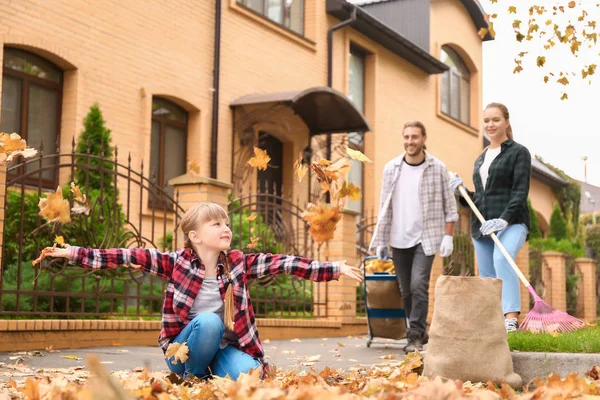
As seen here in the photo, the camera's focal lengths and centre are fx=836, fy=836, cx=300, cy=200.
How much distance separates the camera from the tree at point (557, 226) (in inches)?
1083

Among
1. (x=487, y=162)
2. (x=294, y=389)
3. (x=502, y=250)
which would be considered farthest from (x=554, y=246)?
(x=294, y=389)

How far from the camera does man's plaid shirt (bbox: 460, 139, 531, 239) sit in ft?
20.4

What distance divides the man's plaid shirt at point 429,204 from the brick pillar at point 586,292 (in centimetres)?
1328

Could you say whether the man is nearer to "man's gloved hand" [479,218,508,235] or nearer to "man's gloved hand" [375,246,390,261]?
"man's gloved hand" [375,246,390,261]

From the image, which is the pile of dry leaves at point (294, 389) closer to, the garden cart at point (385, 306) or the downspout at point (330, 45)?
the garden cart at point (385, 306)

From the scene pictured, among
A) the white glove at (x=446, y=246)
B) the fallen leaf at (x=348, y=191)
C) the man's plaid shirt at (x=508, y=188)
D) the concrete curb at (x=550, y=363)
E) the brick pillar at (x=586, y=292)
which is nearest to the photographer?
the concrete curb at (x=550, y=363)

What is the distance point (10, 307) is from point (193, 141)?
6.49 meters

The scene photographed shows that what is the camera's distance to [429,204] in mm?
7449

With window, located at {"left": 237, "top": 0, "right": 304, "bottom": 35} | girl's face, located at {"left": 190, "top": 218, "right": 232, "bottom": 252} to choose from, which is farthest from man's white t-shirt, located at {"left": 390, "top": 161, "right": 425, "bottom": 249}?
window, located at {"left": 237, "top": 0, "right": 304, "bottom": 35}

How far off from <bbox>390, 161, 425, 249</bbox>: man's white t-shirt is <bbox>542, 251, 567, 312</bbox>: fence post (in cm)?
1101

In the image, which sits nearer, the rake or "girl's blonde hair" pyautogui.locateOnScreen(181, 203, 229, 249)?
"girl's blonde hair" pyautogui.locateOnScreen(181, 203, 229, 249)

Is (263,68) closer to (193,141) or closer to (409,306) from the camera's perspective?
(193,141)

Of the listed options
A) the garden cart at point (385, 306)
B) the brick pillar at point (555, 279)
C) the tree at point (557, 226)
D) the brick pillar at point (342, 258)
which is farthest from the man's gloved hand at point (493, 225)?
the tree at point (557, 226)

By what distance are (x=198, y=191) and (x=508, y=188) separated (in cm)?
353
